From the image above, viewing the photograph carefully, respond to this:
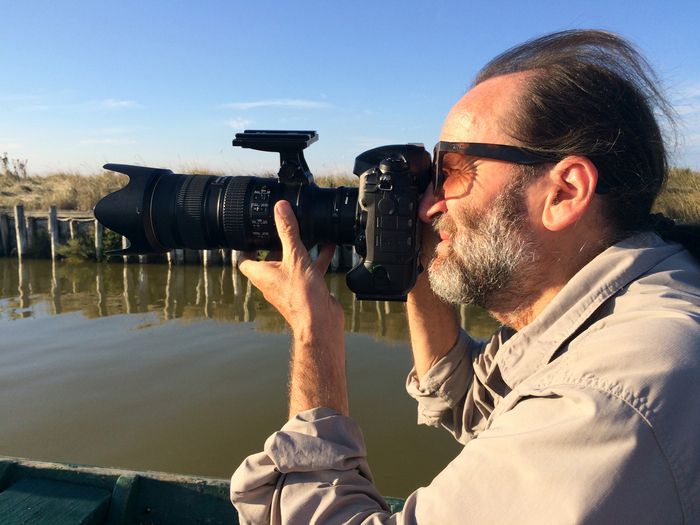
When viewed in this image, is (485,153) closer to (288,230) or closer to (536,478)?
(288,230)

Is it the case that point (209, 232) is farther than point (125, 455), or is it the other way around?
point (125, 455)

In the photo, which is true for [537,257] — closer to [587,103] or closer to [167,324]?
[587,103]

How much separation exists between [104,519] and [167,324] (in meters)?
5.17

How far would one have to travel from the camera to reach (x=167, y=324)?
774cm

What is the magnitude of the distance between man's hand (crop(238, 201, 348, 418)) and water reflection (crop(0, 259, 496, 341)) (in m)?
5.50

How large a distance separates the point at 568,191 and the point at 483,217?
23 cm

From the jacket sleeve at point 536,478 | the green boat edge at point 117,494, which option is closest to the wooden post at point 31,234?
the green boat edge at point 117,494

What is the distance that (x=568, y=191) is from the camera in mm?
1437

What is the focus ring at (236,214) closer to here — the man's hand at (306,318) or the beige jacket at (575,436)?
the man's hand at (306,318)

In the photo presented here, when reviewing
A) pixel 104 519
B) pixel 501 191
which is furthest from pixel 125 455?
pixel 501 191

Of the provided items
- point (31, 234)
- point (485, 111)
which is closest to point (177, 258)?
point (31, 234)

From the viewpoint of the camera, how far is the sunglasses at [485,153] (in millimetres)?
1468

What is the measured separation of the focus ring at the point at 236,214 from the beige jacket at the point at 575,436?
89cm

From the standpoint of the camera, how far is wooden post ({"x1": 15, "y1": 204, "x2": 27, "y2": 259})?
1286cm
